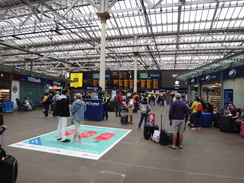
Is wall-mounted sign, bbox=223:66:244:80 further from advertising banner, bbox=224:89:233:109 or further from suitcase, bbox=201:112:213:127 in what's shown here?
suitcase, bbox=201:112:213:127

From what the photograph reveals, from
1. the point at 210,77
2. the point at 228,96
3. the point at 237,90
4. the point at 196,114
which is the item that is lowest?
the point at 196,114

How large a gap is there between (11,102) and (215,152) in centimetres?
1388

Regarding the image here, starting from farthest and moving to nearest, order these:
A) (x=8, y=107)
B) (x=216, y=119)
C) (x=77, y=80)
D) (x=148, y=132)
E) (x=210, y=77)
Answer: (x=77, y=80)
(x=8, y=107)
(x=210, y=77)
(x=216, y=119)
(x=148, y=132)

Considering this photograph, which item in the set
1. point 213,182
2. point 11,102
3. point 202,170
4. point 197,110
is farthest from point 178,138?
point 11,102

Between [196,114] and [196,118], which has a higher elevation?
[196,114]

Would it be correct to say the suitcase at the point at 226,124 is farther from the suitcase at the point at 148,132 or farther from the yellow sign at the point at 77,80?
the yellow sign at the point at 77,80

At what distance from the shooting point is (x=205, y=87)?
13508mm

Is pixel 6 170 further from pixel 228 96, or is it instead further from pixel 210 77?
pixel 210 77

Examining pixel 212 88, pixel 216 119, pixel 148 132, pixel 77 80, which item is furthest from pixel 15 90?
pixel 212 88

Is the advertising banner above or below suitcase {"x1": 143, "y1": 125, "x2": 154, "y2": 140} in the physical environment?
above

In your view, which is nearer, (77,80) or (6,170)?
(6,170)

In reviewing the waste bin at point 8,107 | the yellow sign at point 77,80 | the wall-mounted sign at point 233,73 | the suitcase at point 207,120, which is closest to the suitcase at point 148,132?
the suitcase at point 207,120

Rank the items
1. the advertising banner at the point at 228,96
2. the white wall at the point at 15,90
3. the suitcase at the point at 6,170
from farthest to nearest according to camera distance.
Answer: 1. the white wall at the point at 15,90
2. the advertising banner at the point at 228,96
3. the suitcase at the point at 6,170

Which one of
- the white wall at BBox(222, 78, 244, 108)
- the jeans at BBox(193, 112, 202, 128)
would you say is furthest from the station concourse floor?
the white wall at BBox(222, 78, 244, 108)
